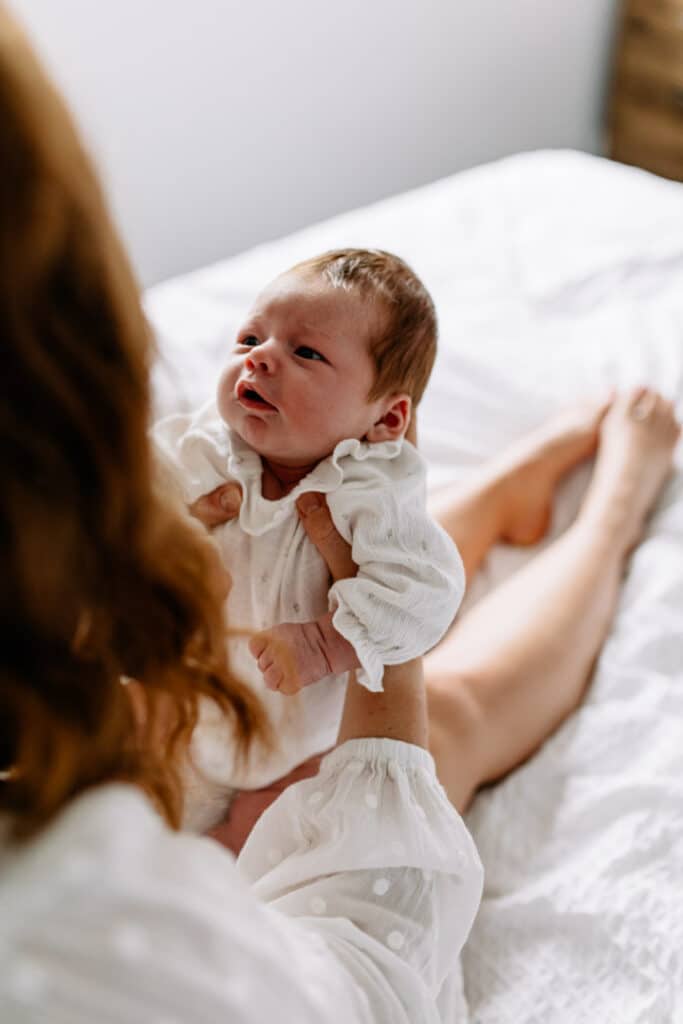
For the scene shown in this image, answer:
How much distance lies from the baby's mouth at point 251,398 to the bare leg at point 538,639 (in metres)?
0.33

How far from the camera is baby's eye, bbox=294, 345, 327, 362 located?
913mm

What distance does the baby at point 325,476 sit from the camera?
0.87 m

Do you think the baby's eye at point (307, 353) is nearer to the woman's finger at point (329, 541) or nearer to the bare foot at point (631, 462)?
the woman's finger at point (329, 541)

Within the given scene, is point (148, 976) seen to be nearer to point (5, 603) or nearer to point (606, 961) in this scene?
point (5, 603)

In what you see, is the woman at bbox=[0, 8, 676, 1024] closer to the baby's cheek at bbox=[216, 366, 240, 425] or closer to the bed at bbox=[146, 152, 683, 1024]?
the bed at bbox=[146, 152, 683, 1024]

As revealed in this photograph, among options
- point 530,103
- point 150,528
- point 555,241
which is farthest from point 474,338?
point 530,103

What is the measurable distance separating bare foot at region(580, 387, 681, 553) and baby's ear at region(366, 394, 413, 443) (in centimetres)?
47

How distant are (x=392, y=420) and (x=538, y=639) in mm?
348

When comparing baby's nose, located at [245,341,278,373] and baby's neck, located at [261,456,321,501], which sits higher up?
baby's nose, located at [245,341,278,373]

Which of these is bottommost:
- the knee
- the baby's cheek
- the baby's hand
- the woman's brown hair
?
the knee

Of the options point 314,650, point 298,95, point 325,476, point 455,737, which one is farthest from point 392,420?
point 298,95

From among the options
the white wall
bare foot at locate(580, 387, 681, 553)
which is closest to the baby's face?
bare foot at locate(580, 387, 681, 553)

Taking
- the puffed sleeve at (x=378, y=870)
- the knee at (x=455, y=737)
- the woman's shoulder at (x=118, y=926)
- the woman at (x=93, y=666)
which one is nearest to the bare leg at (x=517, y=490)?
the knee at (x=455, y=737)

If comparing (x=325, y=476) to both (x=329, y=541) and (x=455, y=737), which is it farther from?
(x=455, y=737)
